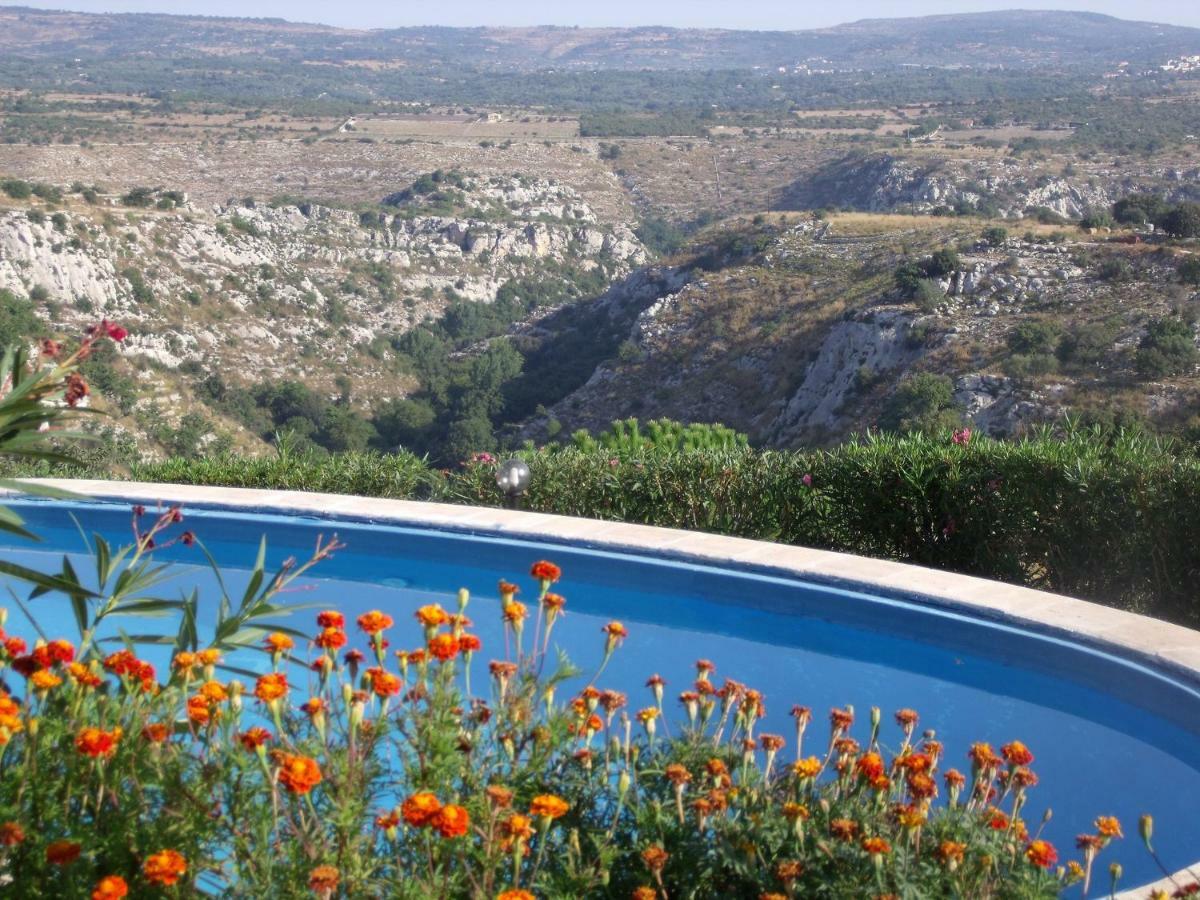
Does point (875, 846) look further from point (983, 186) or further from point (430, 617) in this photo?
point (983, 186)

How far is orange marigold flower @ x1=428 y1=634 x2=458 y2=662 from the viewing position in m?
1.72

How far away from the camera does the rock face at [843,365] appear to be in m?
25.8

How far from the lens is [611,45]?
644ft

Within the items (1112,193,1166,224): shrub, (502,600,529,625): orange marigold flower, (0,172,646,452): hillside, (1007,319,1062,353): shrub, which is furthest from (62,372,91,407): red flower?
(1112,193,1166,224): shrub

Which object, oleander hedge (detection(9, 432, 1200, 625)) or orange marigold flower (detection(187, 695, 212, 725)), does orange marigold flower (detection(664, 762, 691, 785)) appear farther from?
oleander hedge (detection(9, 432, 1200, 625))

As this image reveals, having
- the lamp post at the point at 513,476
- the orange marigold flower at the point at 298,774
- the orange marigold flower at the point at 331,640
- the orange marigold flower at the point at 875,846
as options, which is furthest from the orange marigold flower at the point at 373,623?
the lamp post at the point at 513,476

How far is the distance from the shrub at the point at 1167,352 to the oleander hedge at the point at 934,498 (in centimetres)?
1641

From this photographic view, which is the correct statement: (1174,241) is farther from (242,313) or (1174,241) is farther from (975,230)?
(242,313)

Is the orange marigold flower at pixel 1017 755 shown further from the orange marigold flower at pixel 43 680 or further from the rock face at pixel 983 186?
the rock face at pixel 983 186

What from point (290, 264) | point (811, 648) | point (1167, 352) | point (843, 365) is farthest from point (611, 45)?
point (811, 648)

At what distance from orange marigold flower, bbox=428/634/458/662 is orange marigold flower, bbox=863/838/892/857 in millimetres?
628

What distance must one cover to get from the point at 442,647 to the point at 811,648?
119 inches

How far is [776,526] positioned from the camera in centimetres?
569

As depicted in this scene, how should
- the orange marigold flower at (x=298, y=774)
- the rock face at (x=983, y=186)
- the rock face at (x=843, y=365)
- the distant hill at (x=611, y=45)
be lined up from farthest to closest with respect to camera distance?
the distant hill at (x=611, y=45)
the rock face at (x=983, y=186)
the rock face at (x=843, y=365)
the orange marigold flower at (x=298, y=774)
